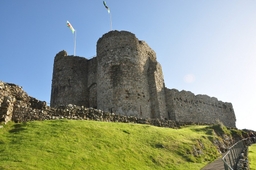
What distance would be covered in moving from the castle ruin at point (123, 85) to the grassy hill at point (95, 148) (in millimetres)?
8638

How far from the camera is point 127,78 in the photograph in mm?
26453

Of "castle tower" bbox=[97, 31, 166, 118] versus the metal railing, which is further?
"castle tower" bbox=[97, 31, 166, 118]

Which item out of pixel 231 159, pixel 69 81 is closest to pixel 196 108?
pixel 69 81

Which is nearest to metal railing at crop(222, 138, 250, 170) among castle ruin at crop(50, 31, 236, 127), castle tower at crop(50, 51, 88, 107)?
castle ruin at crop(50, 31, 236, 127)

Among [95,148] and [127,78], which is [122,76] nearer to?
[127,78]

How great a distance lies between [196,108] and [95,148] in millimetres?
24601

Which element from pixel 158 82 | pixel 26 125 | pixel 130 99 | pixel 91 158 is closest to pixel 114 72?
pixel 130 99

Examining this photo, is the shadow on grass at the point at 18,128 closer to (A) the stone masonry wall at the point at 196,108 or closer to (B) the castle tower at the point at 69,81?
(B) the castle tower at the point at 69,81

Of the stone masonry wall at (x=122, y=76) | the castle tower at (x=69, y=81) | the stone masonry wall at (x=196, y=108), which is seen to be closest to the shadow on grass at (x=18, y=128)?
the stone masonry wall at (x=122, y=76)

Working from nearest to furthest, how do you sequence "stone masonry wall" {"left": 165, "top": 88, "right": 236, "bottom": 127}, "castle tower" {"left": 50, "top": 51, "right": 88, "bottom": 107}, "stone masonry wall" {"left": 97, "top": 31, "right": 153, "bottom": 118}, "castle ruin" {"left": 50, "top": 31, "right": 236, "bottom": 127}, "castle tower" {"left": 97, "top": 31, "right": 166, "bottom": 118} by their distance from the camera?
"stone masonry wall" {"left": 97, "top": 31, "right": 153, "bottom": 118} → "castle tower" {"left": 97, "top": 31, "right": 166, "bottom": 118} → "castle ruin" {"left": 50, "top": 31, "right": 236, "bottom": 127} → "stone masonry wall" {"left": 165, "top": 88, "right": 236, "bottom": 127} → "castle tower" {"left": 50, "top": 51, "right": 88, "bottom": 107}

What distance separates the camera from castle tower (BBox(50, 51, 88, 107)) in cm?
3140

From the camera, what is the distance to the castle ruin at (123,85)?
26.0 meters

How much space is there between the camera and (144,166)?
12.0 m

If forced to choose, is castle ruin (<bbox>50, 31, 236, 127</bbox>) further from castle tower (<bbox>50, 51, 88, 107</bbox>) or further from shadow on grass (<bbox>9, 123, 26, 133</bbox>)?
shadow on grass (<bbox>9, 123, 26, 133</bbox>)
